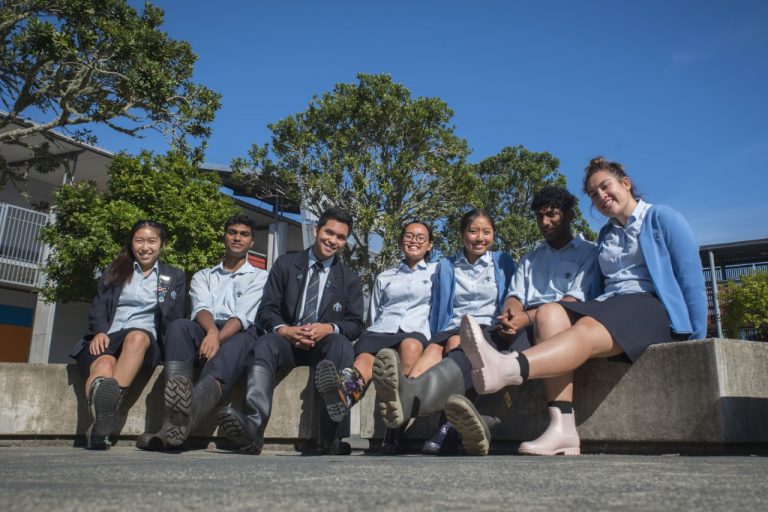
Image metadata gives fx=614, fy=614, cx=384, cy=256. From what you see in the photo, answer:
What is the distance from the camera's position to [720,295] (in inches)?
1108

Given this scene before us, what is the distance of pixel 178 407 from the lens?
3137mm

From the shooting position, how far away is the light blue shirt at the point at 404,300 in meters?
4.23

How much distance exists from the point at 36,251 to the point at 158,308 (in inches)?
548

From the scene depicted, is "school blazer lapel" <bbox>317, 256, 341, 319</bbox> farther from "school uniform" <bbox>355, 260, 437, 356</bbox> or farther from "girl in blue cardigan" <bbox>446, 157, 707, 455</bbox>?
"girl in blue cardigan" <bbox>446, 157, 707, 455</bbox>

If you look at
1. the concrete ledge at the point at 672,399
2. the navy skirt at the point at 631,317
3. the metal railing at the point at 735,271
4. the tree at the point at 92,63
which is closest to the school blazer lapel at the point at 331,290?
the concrete ledge at the point at 672,399

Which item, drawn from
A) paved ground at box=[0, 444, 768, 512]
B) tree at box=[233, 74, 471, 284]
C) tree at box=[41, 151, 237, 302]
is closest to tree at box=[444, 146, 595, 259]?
tree at box=[233, 74, 471, 284]

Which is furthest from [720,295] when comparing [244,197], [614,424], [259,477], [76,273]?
[259,477]

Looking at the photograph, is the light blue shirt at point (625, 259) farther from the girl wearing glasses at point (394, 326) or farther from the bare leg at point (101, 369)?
the bare leg at point (101, 369)

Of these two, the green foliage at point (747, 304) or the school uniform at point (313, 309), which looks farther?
the green foliage at point (747, 304)

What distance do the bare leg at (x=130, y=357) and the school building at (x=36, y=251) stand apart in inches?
442

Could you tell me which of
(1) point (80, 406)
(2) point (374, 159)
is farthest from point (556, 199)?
(2) point (374, 159)

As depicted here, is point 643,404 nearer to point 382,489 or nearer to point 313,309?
point 313,309

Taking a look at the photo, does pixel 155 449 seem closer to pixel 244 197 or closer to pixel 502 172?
pixel 244 197

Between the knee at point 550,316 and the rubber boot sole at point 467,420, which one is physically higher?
the knee at point 550,316
